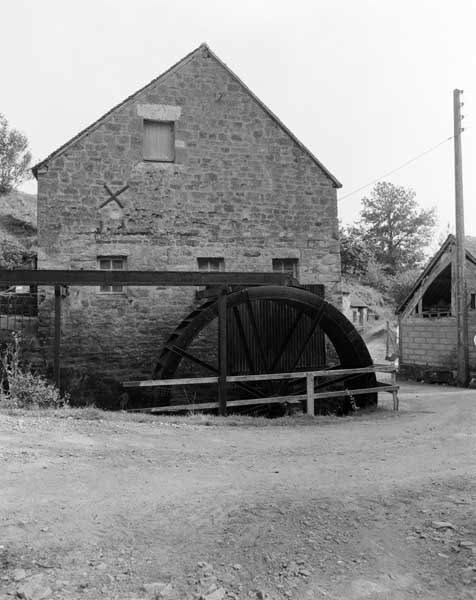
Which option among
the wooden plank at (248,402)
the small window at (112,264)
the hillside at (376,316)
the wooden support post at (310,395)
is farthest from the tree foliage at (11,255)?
the hillside at (376,316)

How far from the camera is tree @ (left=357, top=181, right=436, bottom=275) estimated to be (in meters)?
51.2


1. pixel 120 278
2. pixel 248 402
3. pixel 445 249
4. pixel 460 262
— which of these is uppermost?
pixel 445 249

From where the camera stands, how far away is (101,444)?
627cm

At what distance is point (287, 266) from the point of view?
13016mm

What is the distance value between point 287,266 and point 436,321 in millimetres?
6717

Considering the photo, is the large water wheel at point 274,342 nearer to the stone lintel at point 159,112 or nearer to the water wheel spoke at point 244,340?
the water wheel spoke at point 244,340

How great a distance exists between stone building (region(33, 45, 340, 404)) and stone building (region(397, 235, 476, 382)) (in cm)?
539

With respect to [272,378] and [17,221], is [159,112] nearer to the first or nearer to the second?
[272,378]

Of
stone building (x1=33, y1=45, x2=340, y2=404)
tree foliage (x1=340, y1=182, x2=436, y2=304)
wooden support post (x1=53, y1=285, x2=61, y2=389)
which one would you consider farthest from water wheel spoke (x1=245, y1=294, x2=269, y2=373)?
tree foliage (x1=340, y1=182, x2=436, y2=304)

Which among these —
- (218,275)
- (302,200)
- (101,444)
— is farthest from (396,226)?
(101,444)

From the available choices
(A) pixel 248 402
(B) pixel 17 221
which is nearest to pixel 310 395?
(A) pixel 248 402

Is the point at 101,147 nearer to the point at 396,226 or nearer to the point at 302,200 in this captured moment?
the point at 302,200

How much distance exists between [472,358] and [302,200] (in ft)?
23.9

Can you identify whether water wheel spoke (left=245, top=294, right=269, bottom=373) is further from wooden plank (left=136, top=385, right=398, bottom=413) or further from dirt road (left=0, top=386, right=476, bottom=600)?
dirt road (left=0, top=386, right=476, bottom=600)
